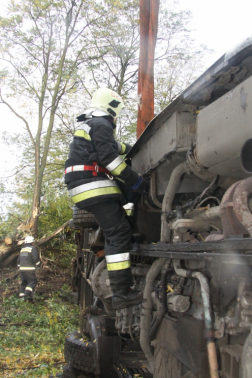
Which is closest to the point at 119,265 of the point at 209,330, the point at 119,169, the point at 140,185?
the point at 140,185

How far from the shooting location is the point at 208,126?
2.16 meters

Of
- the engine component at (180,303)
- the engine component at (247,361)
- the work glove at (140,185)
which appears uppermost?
the work glove at (140,185)

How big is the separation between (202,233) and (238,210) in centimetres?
78

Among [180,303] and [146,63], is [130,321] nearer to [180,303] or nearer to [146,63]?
[180,303]

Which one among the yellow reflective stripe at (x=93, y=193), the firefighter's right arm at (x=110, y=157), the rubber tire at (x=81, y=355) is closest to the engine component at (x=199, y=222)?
the firefighter's right arm at (x=110, y=157)

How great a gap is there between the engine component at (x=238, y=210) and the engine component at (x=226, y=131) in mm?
109

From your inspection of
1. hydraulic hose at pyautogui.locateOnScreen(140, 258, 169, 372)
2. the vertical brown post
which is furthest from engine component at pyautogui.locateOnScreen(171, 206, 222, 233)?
the vertical brown post

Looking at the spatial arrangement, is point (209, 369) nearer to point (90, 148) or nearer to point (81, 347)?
point (90, 148)

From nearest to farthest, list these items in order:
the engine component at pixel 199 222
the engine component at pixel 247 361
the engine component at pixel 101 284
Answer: the engine component at pixel 247 361 → the engine component at pixel 199 222 → the engine component at pixel 101 284

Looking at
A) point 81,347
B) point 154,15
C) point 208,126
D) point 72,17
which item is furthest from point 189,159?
point 72,17

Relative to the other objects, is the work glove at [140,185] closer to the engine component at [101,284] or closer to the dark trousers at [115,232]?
the dark trousers at [115,232]

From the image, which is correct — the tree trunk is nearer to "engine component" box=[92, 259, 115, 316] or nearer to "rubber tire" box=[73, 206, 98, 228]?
"rubber tire" box=[73, 206, 98, 228]

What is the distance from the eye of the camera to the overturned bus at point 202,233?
1.85m

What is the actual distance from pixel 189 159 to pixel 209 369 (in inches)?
52.4
